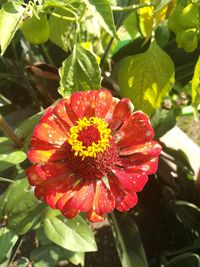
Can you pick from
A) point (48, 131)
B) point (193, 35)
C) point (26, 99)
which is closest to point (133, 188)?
point (48, 131)

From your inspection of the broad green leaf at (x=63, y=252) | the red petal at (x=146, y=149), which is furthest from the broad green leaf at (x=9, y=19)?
the broad green leaf at (x=63, y=252)

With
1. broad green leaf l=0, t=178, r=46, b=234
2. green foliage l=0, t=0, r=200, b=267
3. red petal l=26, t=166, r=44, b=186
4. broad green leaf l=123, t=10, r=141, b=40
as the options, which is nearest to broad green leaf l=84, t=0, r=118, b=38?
green foliage l=0, t=0, r=200, b=267

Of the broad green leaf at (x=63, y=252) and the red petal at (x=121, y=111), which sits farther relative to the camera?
the broad green leaf at (x=63, y=252)

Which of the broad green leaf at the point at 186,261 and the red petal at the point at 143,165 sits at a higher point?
the red petal at the point at 143,165

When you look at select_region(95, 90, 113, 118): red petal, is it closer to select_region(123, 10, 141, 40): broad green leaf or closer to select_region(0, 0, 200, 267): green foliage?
select_region(0, 0, 200, 267): green foliage

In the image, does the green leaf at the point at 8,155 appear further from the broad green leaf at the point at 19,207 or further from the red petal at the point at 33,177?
the red petal at the point at 33,177

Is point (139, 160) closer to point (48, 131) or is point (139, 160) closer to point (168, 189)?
point (48, 131)

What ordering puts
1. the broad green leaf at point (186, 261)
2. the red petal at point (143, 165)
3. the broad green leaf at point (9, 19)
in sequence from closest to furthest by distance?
the broad green leaf at point (9, 19), the red petal at point (143, 165), the broad green leaf at point (186, 261)

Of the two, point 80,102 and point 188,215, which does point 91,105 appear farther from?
point 188,215
